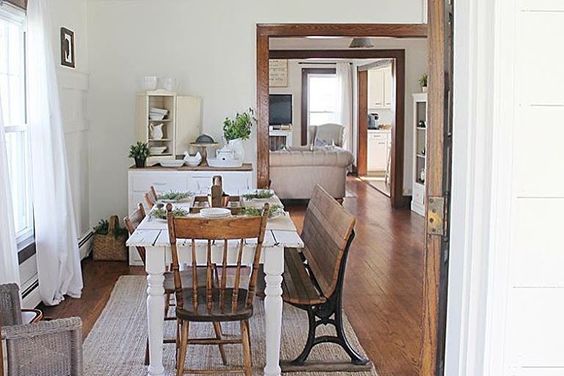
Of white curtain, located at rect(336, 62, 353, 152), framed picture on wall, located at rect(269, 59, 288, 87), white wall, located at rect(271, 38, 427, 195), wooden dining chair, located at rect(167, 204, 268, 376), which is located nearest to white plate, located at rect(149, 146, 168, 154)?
wooden dining chair, located at rect(167, 204, 268, 376)

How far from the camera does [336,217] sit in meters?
3.70

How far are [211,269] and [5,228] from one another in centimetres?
119

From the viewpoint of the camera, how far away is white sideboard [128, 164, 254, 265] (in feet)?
19.9

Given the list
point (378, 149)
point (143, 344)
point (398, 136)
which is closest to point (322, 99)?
point (378, 149)

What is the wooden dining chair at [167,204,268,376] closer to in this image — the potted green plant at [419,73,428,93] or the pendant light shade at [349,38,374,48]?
the potted green plant at [419,73,428,93]

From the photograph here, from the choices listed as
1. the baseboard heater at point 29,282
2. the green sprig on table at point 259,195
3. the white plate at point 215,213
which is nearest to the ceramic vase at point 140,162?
the baseboard heater at point 29,282

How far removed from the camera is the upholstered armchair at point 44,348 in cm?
239

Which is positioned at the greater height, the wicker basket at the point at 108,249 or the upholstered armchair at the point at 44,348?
the upholstered armchair at the point at 44,348

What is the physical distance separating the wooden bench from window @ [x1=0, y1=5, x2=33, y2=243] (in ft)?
6.30

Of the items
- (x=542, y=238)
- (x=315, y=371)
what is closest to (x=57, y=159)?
(x=315, y=371)

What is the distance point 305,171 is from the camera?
383 inches

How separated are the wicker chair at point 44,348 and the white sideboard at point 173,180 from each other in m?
3.57

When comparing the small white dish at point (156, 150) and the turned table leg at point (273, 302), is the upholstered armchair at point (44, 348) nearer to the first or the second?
the turned table leg at point (273, 302)

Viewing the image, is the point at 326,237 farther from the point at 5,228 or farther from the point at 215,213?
the point at 5,228
